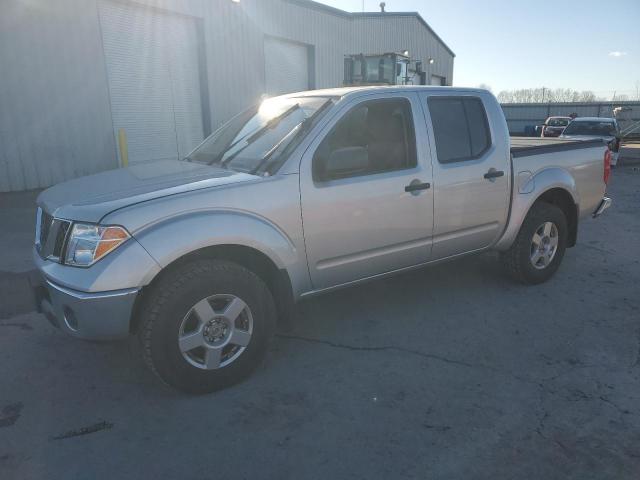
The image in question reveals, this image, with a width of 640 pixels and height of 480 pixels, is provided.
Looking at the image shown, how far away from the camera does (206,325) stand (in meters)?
2.93

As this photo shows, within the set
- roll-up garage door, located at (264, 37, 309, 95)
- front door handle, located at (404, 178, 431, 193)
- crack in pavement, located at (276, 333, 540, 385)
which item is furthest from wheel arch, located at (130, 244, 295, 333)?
roll-up garage door, located at (264, 37, 309, 95)

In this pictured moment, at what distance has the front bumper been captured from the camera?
2598mm

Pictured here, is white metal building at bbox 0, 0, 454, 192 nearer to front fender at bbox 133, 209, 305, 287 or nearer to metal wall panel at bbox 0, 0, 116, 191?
metal wall panel at bbox 0, 0, 116, 191

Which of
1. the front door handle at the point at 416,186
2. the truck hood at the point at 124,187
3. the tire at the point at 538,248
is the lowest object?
the tire at the point at 538,248

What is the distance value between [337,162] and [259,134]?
80cm

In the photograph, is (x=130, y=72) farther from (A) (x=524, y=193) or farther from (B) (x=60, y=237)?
(A) (x=524, y=193)

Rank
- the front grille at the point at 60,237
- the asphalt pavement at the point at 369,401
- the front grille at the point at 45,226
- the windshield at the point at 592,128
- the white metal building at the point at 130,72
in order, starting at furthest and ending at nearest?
the windshield at the point at 592,128, the white metal building at the point at 130,72, the front grille at the point at 45,226, the front grille at the point at 60,237, the asphalt pavement at the point at 369,401

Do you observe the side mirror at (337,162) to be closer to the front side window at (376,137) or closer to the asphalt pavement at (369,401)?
the front side window at (376,137)

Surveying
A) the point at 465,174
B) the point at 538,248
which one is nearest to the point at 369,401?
the point at 465,174

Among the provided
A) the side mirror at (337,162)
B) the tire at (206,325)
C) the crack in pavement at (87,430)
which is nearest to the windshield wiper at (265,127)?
the side mirror at (337,162)

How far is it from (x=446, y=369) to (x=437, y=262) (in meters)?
1.06

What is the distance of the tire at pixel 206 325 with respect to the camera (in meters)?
2.75

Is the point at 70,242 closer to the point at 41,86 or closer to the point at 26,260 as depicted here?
the point at 26,260

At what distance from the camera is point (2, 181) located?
984 centimetres
